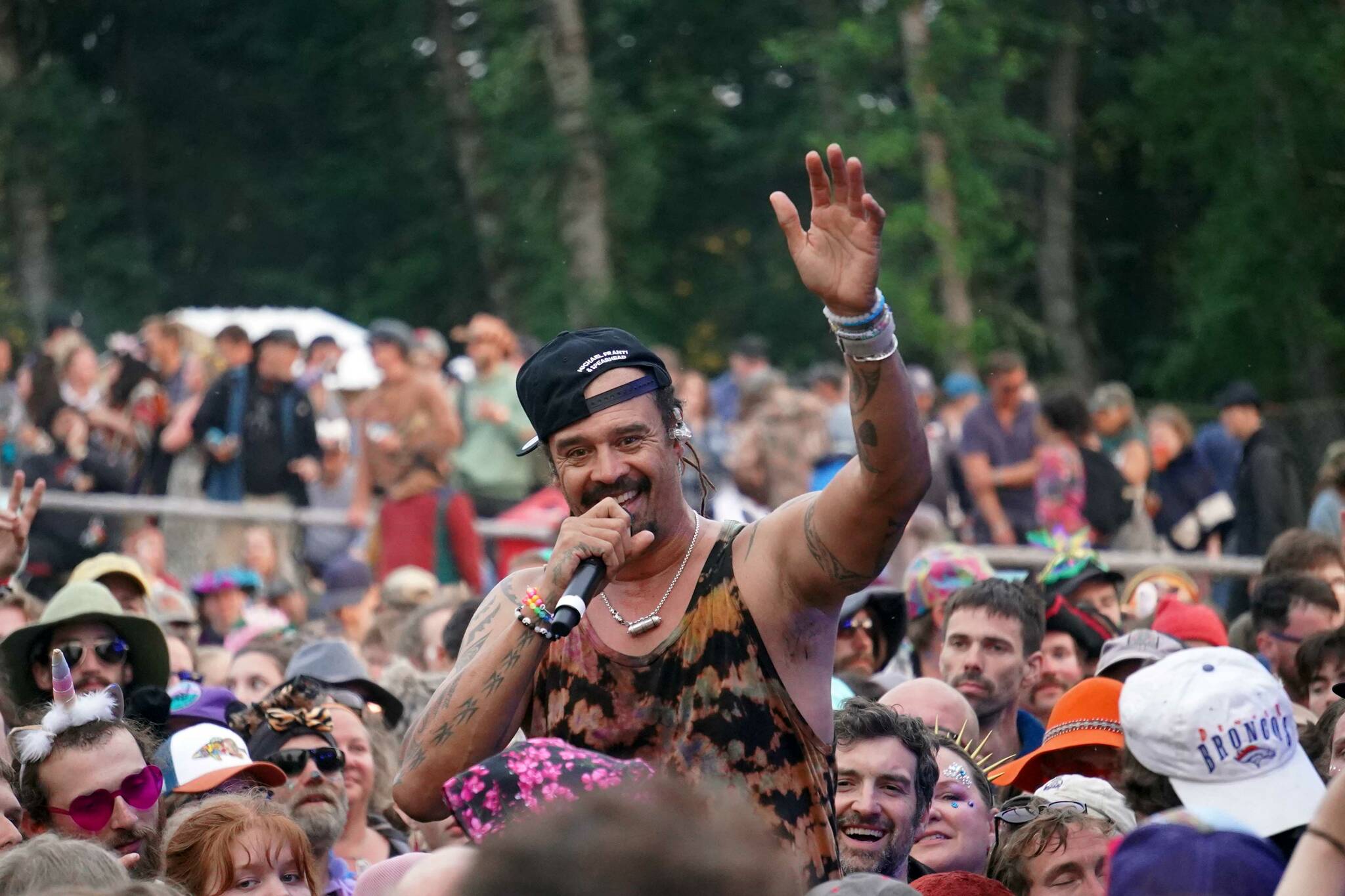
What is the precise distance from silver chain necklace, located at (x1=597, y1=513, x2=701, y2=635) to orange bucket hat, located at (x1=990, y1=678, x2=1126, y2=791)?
2.06 metres

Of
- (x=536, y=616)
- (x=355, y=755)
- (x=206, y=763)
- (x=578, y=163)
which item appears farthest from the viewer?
(x=578, y=163)

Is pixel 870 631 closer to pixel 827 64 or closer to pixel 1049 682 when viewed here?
pixel 1049 682

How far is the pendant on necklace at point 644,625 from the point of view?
11.5 feet

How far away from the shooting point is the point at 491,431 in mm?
12680

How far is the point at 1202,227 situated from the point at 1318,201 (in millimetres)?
1945

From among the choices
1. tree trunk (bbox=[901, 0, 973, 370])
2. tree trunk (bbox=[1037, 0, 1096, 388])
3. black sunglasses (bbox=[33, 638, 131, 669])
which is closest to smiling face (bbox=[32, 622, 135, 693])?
black sunglasses (bbox=[33, 638, 131, 669])

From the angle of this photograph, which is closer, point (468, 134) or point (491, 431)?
Result: point (491, 431)

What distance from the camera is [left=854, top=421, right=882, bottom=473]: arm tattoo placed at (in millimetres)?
3328

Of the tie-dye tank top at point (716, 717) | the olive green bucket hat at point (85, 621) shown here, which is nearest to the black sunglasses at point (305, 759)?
the olive green bucket hat at point (85, 621)

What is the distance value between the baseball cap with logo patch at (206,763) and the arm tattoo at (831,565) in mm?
2322

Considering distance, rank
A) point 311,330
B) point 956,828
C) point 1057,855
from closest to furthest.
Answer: point 1057,855 → point 956,828 → point 311,330

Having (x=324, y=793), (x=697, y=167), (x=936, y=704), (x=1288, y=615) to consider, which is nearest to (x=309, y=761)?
(x=324, y=793)

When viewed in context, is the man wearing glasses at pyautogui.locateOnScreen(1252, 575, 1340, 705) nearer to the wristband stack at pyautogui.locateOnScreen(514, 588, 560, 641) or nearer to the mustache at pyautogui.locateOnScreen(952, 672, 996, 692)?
the mustache at pyautogui.locateOnScreen(952, 672, 996, 692)

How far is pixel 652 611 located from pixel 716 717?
239mm
